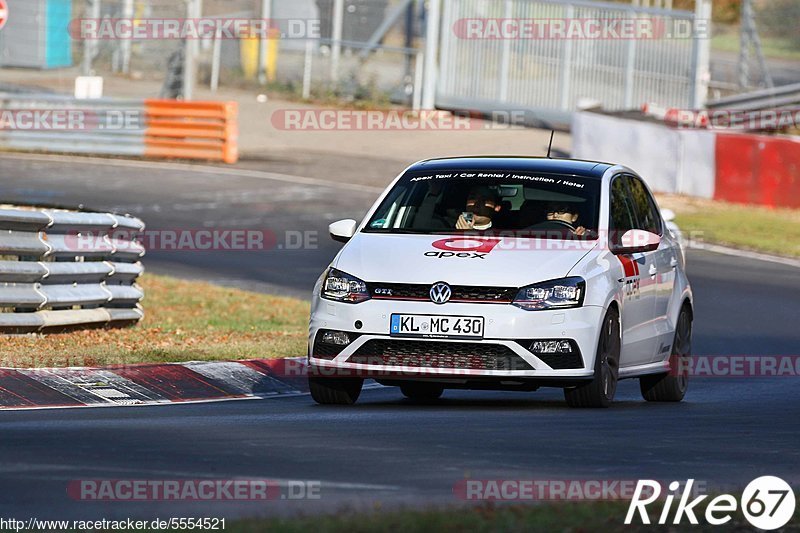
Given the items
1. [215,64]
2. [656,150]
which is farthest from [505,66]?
[656,150]

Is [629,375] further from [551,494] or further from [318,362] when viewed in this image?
[551,494]

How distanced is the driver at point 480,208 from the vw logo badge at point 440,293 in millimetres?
961

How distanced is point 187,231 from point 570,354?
46.2 ft

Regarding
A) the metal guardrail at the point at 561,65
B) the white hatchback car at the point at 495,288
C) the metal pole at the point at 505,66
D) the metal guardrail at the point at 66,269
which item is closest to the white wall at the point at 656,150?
the metal guardrail at the point at 561,65

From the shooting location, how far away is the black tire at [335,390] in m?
10.4

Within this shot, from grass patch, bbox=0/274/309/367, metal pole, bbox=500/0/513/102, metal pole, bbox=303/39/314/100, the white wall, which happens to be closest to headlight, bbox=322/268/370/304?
grass patch, bbox=0/274/309/367

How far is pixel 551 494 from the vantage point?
6.66 m

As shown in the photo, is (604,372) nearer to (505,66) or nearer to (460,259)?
(460,259)

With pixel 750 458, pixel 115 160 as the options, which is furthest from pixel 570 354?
pixel 115 160

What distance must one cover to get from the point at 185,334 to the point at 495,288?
4797mm

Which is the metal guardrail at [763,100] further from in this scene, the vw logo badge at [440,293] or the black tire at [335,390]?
the vw logo badge at [440,293]

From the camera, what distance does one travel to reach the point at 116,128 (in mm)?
33594

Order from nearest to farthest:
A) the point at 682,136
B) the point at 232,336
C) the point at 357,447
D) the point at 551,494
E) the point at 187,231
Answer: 1. the point at 551,494
2. the point at 357,447
3. the point at 232,336
4. the point at 187,231
5. the point at 682,136

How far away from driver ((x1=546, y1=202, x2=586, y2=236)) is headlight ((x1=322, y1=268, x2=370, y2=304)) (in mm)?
1457
